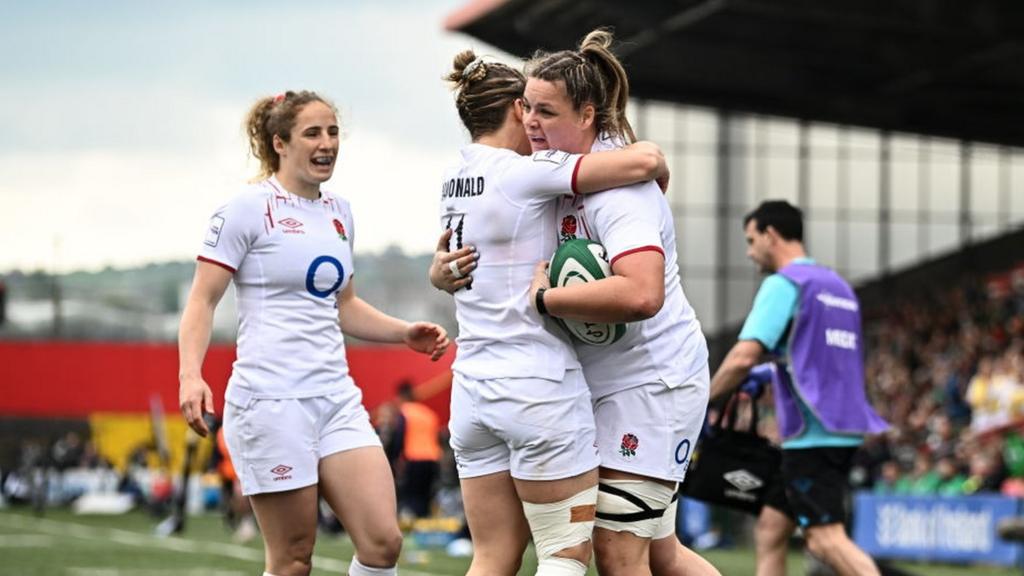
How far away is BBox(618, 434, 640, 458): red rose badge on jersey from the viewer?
209 inches

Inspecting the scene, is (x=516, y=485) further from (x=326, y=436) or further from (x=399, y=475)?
(x=399, y=475)

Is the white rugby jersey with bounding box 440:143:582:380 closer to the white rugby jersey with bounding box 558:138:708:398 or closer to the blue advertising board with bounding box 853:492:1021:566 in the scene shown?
the white rugby jersey with bounding box 558:138:708:398

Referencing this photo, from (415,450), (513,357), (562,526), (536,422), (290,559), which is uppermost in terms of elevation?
(513,357)

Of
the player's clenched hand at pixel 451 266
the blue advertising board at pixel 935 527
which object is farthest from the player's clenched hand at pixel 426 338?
the blue advertising board at pixel 935 527

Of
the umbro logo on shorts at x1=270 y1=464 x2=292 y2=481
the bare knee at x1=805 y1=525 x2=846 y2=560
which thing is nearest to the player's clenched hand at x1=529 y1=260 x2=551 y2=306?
the umbro logo on shorts at x1=270 y1=464 x2=292 y2=481

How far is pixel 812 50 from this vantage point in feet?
113

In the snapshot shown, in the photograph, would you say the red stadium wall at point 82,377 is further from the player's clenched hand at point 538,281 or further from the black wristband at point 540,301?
the black wristband at point 540,301

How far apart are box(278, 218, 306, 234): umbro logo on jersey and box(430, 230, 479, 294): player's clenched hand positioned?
1.10 metres

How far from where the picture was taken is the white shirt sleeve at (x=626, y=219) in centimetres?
512

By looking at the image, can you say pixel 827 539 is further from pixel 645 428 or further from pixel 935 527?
pixel 935 527

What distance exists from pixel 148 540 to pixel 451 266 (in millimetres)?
15399

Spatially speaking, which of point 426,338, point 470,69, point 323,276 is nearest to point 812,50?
point 426,338

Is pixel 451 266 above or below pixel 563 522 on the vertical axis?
above

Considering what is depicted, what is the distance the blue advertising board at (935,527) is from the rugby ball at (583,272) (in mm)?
12260
